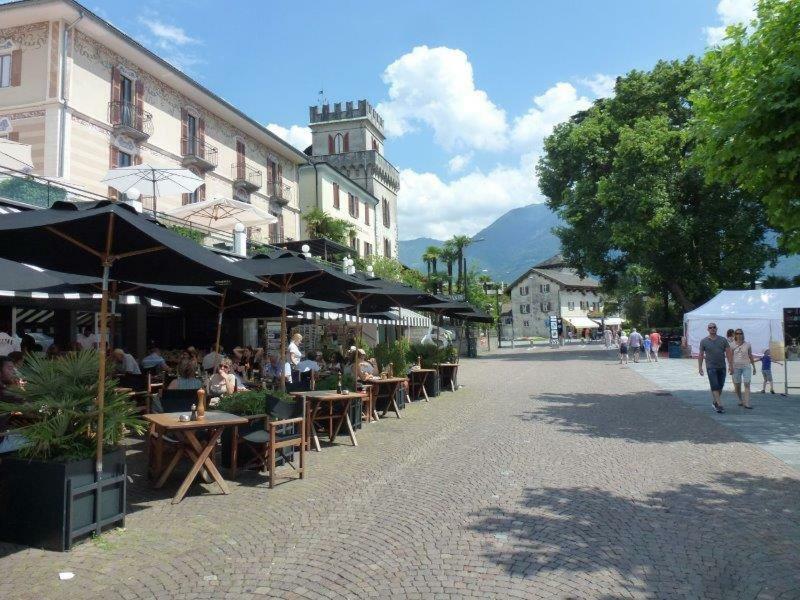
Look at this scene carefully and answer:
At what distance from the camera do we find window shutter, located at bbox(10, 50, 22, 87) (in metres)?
17.7

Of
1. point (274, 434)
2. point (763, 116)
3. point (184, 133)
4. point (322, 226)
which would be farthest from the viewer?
point (322, 226)

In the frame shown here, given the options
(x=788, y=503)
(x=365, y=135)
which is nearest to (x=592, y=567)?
(x=788, y=503)

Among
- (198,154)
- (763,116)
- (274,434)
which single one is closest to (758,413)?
(763,116)

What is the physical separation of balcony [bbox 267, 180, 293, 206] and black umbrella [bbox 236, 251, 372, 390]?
20.3 m

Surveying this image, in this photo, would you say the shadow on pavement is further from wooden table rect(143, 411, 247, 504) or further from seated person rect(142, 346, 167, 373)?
seated person rect(142, 346, 167, 373)

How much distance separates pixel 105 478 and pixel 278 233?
26.3 metres

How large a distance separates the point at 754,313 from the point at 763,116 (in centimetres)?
1739

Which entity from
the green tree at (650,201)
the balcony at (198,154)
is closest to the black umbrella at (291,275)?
the balcony at (198,154)

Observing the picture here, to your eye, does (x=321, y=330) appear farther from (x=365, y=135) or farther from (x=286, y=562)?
(x=365, y=135)

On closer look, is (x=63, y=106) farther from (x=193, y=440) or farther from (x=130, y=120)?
(x=193, y=440)

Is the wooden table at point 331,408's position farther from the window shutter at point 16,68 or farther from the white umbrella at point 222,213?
the window shutter at point 16,68

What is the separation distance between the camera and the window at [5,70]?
58.7 ft

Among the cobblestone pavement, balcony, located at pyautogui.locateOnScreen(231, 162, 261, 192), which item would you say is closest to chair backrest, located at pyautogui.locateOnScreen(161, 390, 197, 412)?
the cobblestone pavement

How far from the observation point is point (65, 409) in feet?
14.3
